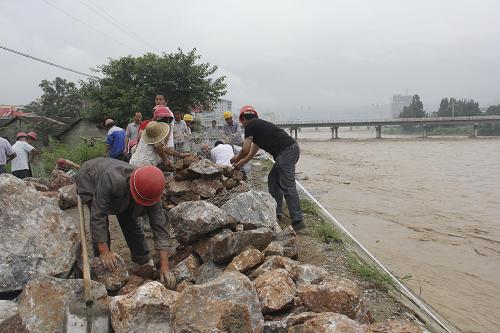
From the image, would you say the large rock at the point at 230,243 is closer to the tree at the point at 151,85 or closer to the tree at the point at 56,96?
the tree at the point at 151,85

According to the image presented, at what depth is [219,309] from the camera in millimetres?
2486

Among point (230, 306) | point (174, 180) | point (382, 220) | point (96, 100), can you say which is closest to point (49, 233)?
point (230, 306)

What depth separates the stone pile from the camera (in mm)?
2510

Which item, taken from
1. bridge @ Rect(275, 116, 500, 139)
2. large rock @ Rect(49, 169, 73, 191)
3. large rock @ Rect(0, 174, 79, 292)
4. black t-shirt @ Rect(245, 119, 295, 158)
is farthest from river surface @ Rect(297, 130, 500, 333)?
bridge @ Rect(275, 116, 500, 139)

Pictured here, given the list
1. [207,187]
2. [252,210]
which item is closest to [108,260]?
[252,210]

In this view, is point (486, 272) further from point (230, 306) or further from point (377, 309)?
point (230, 306)

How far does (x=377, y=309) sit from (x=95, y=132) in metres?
16.9

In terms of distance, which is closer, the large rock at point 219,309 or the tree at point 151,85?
the large rock at point 219,309

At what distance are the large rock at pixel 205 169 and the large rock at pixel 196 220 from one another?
4.51 ft

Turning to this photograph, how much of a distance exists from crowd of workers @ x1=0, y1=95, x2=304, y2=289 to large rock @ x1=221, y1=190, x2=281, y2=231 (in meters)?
0.86

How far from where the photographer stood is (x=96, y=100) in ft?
58.5

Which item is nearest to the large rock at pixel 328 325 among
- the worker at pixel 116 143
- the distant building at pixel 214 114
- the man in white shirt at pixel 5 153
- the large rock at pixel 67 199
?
the large rock at pixel 67 199

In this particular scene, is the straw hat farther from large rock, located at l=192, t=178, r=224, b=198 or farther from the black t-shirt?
the black t-shirt

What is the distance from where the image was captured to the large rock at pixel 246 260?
11.4ft
